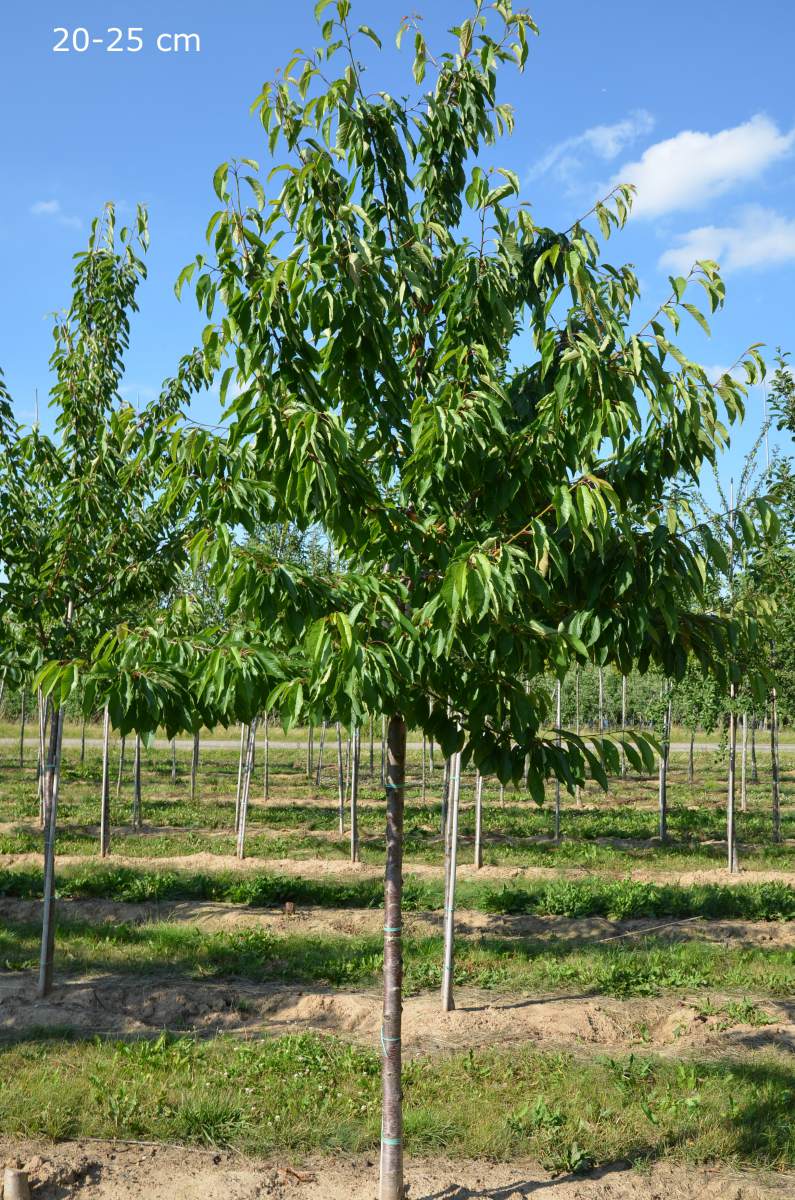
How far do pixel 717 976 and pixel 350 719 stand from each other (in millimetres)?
6830

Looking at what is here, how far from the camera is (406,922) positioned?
11.0m

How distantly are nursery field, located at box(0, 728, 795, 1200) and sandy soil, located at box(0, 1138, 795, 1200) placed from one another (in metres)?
0.02

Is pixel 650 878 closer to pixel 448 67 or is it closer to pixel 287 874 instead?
pixel 287 874

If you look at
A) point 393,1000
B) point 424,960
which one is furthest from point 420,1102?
point 424,960

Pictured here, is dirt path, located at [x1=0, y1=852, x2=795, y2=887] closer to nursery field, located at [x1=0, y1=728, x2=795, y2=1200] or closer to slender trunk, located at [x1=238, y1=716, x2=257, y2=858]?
nursery field, located at [x1=0, y1=728, x2=795, y2=1200]

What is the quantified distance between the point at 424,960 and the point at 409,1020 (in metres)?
1.63

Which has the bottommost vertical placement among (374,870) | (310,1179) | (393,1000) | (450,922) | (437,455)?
(374,870)

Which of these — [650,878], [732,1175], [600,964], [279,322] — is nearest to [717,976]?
[600,964]

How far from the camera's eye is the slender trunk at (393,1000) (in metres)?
4.60

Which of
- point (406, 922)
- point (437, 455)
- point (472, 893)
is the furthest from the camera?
point (472, 893)

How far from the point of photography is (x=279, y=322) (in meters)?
3.91

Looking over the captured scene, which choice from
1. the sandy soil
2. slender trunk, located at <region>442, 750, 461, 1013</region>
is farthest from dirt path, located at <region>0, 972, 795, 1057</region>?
the sandy soil

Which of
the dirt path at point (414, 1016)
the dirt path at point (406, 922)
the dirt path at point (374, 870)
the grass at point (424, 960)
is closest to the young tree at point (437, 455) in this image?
the dirt path at point (414, 1016)

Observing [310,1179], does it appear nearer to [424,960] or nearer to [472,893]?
[424,960]
